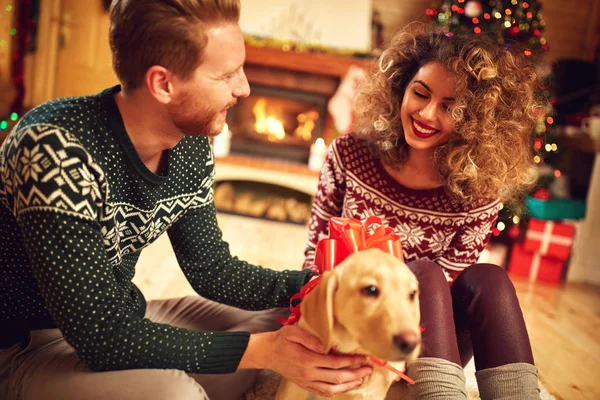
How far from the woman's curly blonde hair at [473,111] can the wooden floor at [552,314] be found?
829 millimetres

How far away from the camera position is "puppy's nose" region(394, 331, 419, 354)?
2.76ft

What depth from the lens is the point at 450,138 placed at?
1453mm

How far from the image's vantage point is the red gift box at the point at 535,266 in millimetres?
3252

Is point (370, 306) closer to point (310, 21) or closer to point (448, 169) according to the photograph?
point (448, 169)

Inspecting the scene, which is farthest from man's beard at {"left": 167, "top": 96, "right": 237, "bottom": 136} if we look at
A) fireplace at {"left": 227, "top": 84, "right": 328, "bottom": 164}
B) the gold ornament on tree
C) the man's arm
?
fireplace at {"left": 227, "top": 84, "right": 328, "bottom": 164}

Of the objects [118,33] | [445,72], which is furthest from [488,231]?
[118,33]

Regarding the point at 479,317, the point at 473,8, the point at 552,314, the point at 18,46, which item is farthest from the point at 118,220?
the point at 18,46

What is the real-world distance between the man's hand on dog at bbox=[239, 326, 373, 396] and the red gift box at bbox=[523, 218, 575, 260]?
8.14 feet

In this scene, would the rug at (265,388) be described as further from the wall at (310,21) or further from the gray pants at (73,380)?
the wall at (310,21)

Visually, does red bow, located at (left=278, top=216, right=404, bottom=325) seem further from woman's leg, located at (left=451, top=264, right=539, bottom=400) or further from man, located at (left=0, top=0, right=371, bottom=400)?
woman's leg, located at (left=451, top=264, right=539, bottom=400)

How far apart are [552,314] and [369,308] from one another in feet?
7.05

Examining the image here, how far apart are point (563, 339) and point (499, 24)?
177 cm

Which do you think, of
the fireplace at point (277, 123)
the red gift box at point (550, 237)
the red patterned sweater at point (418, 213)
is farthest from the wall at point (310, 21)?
the red patterned sweater at point (418, 213)

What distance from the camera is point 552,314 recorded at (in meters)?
2.68
